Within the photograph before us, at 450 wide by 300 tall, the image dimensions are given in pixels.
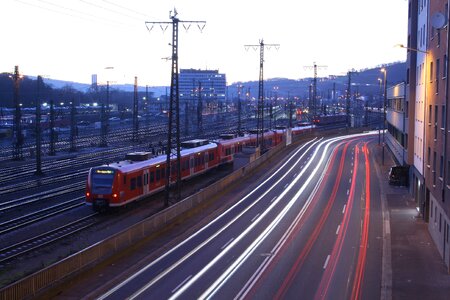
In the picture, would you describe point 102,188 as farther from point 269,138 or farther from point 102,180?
point 269,138

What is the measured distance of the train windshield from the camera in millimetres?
28047

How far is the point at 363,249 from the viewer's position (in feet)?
75.8

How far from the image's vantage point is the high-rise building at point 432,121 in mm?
21625

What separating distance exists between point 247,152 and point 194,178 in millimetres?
11744

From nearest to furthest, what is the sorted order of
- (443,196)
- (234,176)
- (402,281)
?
(402,281) < (443,196) < (234,176)

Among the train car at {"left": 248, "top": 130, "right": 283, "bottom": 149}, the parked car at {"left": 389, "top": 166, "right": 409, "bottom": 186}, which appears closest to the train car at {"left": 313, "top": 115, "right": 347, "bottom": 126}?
the train car at {"left": 248, "top": 130, "right": 283, "bottom": 149}

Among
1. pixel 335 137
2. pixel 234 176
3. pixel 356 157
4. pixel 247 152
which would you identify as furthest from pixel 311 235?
pixel 335 137

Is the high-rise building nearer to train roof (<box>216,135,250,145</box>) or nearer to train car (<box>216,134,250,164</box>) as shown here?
train car (<box>216,134,250,164</box>)

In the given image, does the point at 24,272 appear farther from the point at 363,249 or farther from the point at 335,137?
the point at 335,137

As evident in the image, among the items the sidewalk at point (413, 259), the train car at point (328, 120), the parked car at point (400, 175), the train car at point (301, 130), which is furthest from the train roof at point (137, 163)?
the train car at point (328, 120)

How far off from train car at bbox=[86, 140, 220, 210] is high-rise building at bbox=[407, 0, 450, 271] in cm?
1436

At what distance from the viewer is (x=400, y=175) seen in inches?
1574

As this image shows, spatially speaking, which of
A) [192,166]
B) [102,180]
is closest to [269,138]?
[192,166]

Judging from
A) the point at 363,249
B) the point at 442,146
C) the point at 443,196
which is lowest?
the point at 363,249
